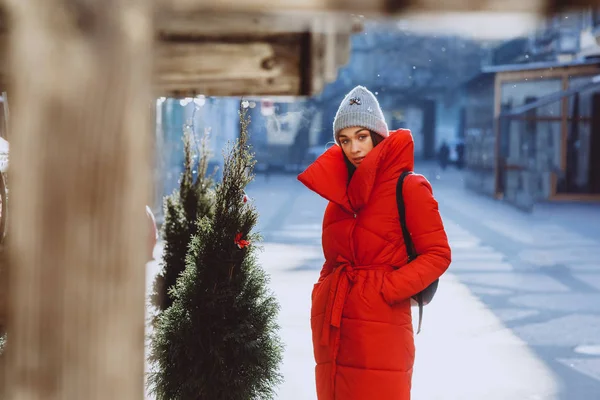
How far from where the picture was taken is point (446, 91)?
41.9 meters

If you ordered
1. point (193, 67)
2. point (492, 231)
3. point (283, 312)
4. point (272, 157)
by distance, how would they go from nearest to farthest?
point (193, 67), point (283, 312), point (492, 231), point (272, 157)

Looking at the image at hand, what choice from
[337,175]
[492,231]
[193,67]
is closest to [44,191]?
[193,67]

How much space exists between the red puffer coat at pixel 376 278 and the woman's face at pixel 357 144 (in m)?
0.12

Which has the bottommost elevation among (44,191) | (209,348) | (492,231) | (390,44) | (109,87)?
(492,231)

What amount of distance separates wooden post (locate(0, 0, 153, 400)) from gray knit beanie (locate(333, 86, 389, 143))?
213cm

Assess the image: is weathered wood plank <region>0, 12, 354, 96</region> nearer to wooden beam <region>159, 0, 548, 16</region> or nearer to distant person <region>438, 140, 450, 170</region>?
wooden beam <region>159, 0, 548, 16</region>

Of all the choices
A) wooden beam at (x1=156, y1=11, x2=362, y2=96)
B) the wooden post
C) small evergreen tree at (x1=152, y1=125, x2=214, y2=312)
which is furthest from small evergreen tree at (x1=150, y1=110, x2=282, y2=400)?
the wooden post

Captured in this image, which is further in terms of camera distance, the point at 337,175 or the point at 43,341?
the point at 337,175

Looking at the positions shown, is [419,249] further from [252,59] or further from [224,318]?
[224,318]

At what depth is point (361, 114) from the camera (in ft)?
10.5

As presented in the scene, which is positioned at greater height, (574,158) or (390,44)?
(390,44)

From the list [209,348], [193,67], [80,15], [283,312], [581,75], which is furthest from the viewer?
[581,75]

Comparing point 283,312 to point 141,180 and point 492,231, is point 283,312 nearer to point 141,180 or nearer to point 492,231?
point 141,180

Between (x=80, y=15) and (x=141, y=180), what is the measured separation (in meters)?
0.25
